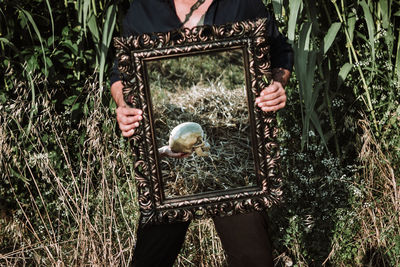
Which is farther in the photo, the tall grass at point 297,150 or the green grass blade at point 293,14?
the tall grass at point 297,150

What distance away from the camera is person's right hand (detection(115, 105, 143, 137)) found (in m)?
1.17

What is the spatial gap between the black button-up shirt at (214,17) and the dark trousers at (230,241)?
0.42 meters

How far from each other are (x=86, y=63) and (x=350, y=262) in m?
1.56

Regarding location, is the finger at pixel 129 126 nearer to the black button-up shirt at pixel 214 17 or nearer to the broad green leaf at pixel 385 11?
the black button-up shirt at pixel 214 17

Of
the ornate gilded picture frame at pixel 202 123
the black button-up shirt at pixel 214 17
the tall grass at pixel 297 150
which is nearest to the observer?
the ornate gilded picture frame at pixel 202 123

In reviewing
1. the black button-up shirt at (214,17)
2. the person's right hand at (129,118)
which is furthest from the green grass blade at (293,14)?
the person's right hand at (129,118)

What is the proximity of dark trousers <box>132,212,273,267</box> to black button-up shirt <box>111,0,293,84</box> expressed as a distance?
42 cm

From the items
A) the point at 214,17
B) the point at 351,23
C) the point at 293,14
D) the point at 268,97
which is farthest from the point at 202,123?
the point at 351,23

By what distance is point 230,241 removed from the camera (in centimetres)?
135

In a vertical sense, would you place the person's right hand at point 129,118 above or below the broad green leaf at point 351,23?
below

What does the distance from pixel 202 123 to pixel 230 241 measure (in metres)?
0.35

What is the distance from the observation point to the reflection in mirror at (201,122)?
1.18 metres

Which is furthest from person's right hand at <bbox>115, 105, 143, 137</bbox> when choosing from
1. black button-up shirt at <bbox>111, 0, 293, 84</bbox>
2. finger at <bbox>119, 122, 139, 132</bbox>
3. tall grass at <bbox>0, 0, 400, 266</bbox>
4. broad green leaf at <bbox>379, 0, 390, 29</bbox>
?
broad green leaf at <bbox>379, 0, 390, 29</bbox>

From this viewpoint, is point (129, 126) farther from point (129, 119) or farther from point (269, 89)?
point (269, 89)
